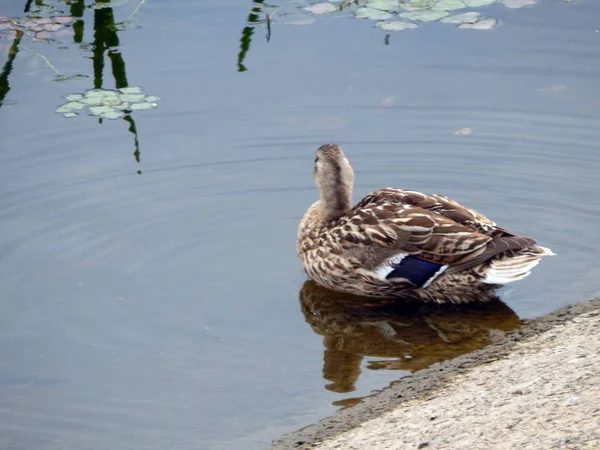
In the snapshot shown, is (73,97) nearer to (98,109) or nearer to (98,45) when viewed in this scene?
(98,109)

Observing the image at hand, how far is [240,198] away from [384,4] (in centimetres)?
371

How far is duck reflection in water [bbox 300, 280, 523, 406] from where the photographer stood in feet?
21.5

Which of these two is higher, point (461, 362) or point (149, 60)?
point (149, 60)

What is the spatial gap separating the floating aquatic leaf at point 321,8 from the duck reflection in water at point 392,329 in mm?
4288

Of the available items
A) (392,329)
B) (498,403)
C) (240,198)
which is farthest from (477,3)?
(498,403)

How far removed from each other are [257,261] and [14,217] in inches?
79.0

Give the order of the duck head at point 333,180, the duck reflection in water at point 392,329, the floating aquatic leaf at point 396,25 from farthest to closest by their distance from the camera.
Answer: the floating aquatic leaf at point 396,25 < the duck head at point 333,180 < the duck reflection in water at point 392,329

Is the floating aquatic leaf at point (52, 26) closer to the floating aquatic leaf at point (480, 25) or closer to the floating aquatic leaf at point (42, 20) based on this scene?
the floating aquatic leaf at point (42, 20)

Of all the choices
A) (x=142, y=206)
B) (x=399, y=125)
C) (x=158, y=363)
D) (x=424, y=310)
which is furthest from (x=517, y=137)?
(x=158, y=363)

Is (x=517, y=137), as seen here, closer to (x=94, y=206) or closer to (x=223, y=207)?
(x=223, y=207)

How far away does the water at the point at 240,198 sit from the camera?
249 inches

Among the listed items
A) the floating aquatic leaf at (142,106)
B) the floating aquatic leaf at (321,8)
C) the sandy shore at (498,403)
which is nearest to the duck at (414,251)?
the sandy shore at (498,403)

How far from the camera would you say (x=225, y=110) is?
31.5 feet

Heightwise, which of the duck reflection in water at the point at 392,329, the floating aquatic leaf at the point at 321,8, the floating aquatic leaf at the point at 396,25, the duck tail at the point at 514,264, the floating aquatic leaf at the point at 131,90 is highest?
the floating aquatic leaf at the point at 321,8
